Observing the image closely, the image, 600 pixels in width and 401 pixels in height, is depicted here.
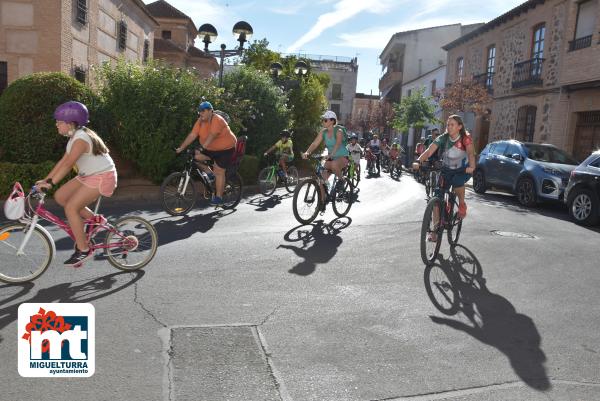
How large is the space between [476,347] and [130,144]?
31.0 ft

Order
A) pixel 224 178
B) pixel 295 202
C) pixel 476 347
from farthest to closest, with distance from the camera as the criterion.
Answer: pixel 224 178
pixel 295 202
pixel 476 347

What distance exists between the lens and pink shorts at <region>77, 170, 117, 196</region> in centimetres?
498

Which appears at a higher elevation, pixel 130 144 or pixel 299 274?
pixel 130 144

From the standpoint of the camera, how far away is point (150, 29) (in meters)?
26.0

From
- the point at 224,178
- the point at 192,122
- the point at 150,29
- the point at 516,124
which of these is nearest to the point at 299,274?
the point at 224,178

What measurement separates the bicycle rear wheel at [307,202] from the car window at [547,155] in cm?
752

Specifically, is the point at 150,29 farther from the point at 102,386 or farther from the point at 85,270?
the point at 102,386

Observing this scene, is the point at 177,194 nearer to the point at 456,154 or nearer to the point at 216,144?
the point at 216,144

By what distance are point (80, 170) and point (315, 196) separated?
4.45 metres

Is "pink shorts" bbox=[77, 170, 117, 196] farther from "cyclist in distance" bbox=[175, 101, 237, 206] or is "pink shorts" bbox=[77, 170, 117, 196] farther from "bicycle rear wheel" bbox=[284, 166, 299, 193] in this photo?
"bicycle rear wheel" bbox=[284, 166, 299, 193]

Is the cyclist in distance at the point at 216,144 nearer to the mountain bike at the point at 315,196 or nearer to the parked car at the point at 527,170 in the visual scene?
the mountain bike at the point at 315,196

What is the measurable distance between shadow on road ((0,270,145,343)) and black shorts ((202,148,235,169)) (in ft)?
14.4

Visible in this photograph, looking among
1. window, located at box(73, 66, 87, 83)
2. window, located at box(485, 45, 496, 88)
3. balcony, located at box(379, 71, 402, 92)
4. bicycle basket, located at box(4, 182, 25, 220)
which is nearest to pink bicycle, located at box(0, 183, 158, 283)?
bicycle basket, located at box(4, 182, 25, 220)

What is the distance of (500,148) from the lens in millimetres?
14953
